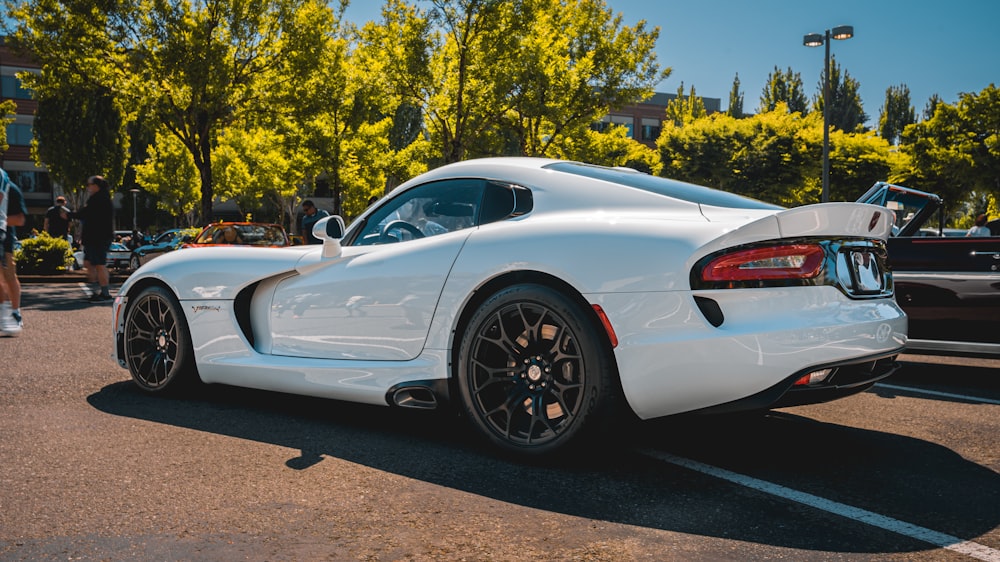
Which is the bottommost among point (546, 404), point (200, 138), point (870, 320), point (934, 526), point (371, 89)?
point (934, 526)

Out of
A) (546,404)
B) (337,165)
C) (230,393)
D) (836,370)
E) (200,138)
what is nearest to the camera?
(836,370)

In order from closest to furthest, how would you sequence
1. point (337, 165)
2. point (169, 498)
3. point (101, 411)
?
point (169, 498) → point (101, 411) → point (337, 165)

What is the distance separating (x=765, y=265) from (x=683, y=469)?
0.91m

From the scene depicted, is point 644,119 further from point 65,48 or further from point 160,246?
point 65,48

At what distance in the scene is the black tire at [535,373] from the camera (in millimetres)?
3238

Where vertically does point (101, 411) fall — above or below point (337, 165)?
below

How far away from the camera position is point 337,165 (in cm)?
2939

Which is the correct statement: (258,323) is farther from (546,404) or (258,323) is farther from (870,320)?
(870,320)

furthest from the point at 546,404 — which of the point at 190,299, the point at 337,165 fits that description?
the point at 337,165

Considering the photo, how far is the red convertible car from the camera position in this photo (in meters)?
5.62

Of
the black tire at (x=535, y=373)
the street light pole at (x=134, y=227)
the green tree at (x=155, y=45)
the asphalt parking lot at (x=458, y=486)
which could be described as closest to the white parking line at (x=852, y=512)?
the asphalt parking lot at (x=458, y=486)

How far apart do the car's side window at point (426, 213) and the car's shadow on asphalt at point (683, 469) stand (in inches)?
38.3

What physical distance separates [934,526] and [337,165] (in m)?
28.1

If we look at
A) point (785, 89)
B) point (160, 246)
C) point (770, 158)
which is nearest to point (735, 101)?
point (785, 89)
